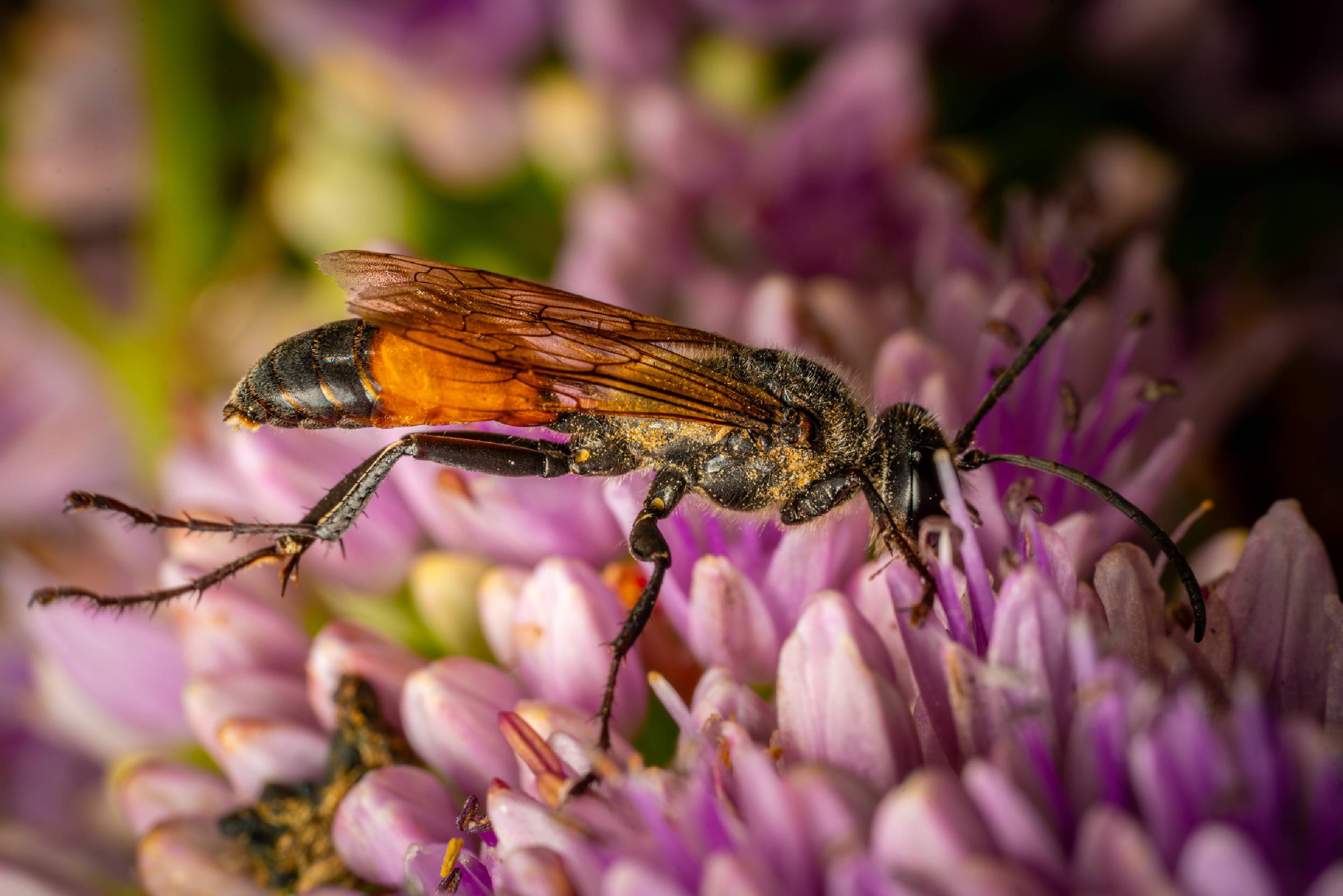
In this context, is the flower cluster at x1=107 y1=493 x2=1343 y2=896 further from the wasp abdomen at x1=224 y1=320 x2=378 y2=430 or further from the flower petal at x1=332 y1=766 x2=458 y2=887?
the wasp abdomen at x1=224 y1=320 x2=378 y2=430

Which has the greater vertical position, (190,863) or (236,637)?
(236,637)

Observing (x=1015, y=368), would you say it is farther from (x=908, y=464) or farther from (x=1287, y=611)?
(x=1287, y=611)

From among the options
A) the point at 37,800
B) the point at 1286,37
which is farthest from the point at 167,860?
the point at 1286,37

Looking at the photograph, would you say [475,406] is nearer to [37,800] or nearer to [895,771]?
[895,771]

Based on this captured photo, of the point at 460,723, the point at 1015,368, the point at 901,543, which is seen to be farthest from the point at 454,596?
the point at 1015,368

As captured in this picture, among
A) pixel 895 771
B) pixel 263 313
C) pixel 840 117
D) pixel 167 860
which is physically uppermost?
pixel 840 117

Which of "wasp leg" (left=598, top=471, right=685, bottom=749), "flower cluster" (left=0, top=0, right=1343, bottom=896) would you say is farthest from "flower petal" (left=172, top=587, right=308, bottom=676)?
"wasp leg" (left=598, top=471, right=685, bottom=749)
